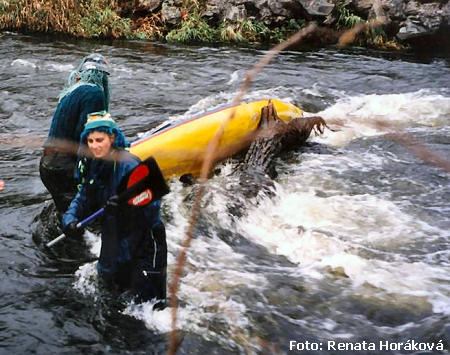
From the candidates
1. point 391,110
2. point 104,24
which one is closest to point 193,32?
point 104,24

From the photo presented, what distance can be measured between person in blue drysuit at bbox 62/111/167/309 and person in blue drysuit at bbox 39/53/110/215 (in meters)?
0.64

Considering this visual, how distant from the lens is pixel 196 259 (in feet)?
15.5

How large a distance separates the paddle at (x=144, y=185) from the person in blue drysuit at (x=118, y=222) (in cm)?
30

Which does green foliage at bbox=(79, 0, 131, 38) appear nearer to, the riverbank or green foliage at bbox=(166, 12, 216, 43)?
the riverbank

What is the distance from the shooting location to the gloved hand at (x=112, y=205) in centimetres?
294

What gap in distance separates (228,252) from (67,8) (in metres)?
12.7

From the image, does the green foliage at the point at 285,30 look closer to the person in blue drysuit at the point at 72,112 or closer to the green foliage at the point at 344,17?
the green foliage at the point at 344,17

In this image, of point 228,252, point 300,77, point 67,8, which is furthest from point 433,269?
point 67,8

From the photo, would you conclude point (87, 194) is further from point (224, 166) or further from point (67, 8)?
point (67, 8)

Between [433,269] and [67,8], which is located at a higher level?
[67,8]

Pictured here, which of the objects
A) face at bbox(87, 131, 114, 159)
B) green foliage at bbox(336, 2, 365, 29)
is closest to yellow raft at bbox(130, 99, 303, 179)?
face at bbox(87, 131, 114, 159)

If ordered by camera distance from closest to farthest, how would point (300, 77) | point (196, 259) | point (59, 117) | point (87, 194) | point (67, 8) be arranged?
1. point (87, 194)
2. point (59, 117)
3. point (196, 259)
4. point (300, 77)
5. point (67, 8)

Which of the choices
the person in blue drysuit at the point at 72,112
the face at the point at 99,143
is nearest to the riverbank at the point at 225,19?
the person in blue drysuit at the point at 72,112

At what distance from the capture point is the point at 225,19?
1517 centimetres
